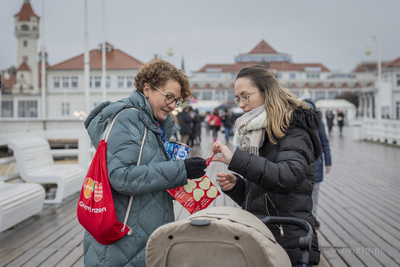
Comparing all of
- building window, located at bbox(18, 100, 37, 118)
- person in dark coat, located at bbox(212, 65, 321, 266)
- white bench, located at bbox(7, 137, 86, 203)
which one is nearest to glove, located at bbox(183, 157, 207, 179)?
person in dark coat, located at bbox(212, 65, 321, 266)

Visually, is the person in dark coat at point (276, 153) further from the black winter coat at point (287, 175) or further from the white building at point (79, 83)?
the white building at point (79, 83)

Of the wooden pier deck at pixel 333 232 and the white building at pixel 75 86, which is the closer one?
the wooden pier deck at pixel 333 232

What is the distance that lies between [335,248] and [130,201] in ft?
9.71

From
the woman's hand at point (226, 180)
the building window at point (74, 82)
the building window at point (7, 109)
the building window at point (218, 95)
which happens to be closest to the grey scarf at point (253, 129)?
the woman's hand at point (226, 180)

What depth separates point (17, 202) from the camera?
455cm

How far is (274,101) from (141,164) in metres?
0.77

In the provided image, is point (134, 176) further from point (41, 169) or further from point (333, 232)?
point (41, 169)

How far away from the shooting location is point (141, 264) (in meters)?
1.92

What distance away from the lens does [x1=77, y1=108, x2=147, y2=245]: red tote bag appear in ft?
5.84

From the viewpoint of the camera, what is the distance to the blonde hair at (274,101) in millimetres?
1928

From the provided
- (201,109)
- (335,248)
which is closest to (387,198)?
(335,248)

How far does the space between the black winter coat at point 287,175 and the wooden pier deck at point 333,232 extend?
1.98 metres

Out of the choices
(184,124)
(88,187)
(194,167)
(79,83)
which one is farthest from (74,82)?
(194,167)

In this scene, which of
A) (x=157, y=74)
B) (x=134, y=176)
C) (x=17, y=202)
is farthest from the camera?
(x=17, y=202)
